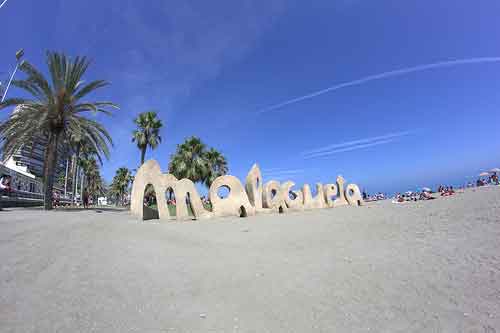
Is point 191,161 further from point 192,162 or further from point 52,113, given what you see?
point 52,113

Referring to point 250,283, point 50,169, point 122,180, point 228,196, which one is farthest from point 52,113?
point 122,180

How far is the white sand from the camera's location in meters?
3.16

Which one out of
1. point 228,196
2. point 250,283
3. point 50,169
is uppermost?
point 50,169

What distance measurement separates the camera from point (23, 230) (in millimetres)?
6746

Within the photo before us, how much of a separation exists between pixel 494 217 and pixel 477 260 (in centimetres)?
383

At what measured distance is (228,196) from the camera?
1499cm

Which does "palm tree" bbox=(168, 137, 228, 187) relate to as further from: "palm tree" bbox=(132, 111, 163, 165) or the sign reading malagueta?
the sign reading malagueta

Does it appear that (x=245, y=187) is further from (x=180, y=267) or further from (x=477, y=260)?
(x=477, y=260)

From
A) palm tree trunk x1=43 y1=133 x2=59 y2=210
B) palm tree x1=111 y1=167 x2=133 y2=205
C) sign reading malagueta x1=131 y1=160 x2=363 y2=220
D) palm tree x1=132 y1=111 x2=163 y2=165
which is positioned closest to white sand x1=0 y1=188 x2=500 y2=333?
sign reading malagueta x1=131 y1=160 x2=363 y2=220

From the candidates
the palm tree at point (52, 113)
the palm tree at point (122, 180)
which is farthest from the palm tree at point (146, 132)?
the palm tree at point (122, 180)

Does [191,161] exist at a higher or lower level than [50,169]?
higher

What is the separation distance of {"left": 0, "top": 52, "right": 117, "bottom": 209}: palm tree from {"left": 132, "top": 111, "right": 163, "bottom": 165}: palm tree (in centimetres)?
1188

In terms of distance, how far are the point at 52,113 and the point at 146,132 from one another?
14.0 m

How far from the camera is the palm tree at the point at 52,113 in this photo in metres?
16.1
